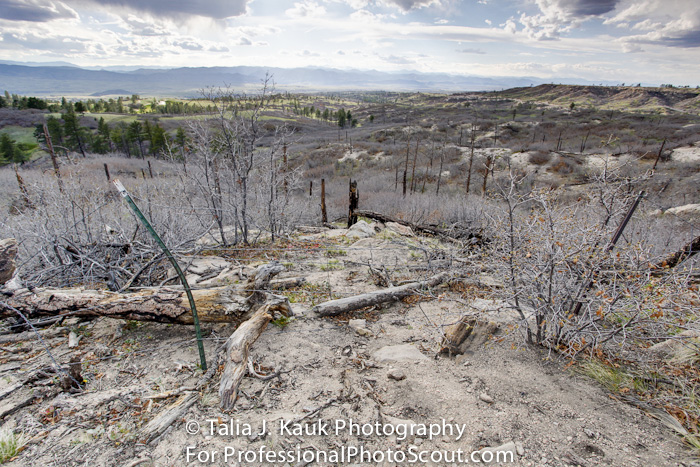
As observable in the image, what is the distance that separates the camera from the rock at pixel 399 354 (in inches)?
144

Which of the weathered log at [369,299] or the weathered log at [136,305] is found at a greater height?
the weathered log at [136,305]

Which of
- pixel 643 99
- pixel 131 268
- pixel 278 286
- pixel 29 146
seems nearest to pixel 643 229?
pixel 278 286

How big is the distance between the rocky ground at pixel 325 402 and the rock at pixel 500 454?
1 cm

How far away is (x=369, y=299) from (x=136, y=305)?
10.1 ft

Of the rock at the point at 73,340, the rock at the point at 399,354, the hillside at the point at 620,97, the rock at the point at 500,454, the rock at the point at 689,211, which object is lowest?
the rock at the point at 689,211

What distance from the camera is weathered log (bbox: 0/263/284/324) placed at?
12.8ft

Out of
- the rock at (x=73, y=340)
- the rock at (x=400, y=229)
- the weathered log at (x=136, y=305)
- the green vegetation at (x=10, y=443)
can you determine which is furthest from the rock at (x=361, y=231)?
the green vegetation at (x=10, y=443)

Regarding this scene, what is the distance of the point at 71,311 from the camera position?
3.91m

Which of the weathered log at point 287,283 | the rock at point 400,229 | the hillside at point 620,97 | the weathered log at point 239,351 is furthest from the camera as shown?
the hillside at point 620,97

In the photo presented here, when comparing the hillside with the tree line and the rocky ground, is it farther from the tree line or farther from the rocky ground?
the tree line

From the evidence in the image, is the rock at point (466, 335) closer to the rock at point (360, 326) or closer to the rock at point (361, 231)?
the rock at point (360, 326)

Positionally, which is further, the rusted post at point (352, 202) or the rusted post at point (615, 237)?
the rusted post at point (352, 202)

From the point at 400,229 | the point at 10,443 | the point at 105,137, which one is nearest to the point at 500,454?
the point at 10,443

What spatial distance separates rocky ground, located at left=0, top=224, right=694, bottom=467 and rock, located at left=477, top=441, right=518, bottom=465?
0.01 meters
